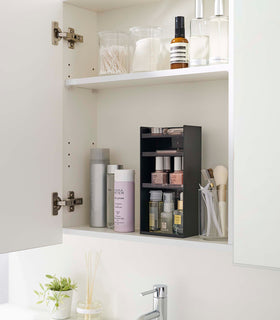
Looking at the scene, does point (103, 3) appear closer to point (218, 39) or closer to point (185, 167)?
point (218, 39)

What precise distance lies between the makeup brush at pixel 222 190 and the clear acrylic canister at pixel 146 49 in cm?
32

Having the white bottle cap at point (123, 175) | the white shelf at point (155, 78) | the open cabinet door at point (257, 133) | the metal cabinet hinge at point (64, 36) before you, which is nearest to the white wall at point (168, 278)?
the open cabinet door at point (257, 133)

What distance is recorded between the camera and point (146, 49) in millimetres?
1444

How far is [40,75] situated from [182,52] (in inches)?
15.2

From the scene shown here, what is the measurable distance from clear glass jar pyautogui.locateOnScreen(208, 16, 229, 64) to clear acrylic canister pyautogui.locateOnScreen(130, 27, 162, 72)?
16 centimetres

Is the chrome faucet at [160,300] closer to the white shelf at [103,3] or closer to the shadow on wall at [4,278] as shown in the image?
the shadow on wall at [4,278]

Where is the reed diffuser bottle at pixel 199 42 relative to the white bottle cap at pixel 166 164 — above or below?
above

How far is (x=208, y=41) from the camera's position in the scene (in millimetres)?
1352

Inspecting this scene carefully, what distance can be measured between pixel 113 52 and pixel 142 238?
1.67 ft

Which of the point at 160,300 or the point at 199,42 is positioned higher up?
the point at 199,42

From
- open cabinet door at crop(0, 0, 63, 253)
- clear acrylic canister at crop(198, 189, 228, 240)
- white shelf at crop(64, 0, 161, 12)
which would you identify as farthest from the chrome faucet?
white shelf at crop(64, 0, 161, 12)

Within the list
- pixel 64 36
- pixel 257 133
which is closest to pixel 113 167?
pixel 64 36

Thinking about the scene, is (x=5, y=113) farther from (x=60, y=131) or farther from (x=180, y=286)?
(x=180, y=286)

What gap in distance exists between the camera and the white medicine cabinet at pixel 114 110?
116cm
